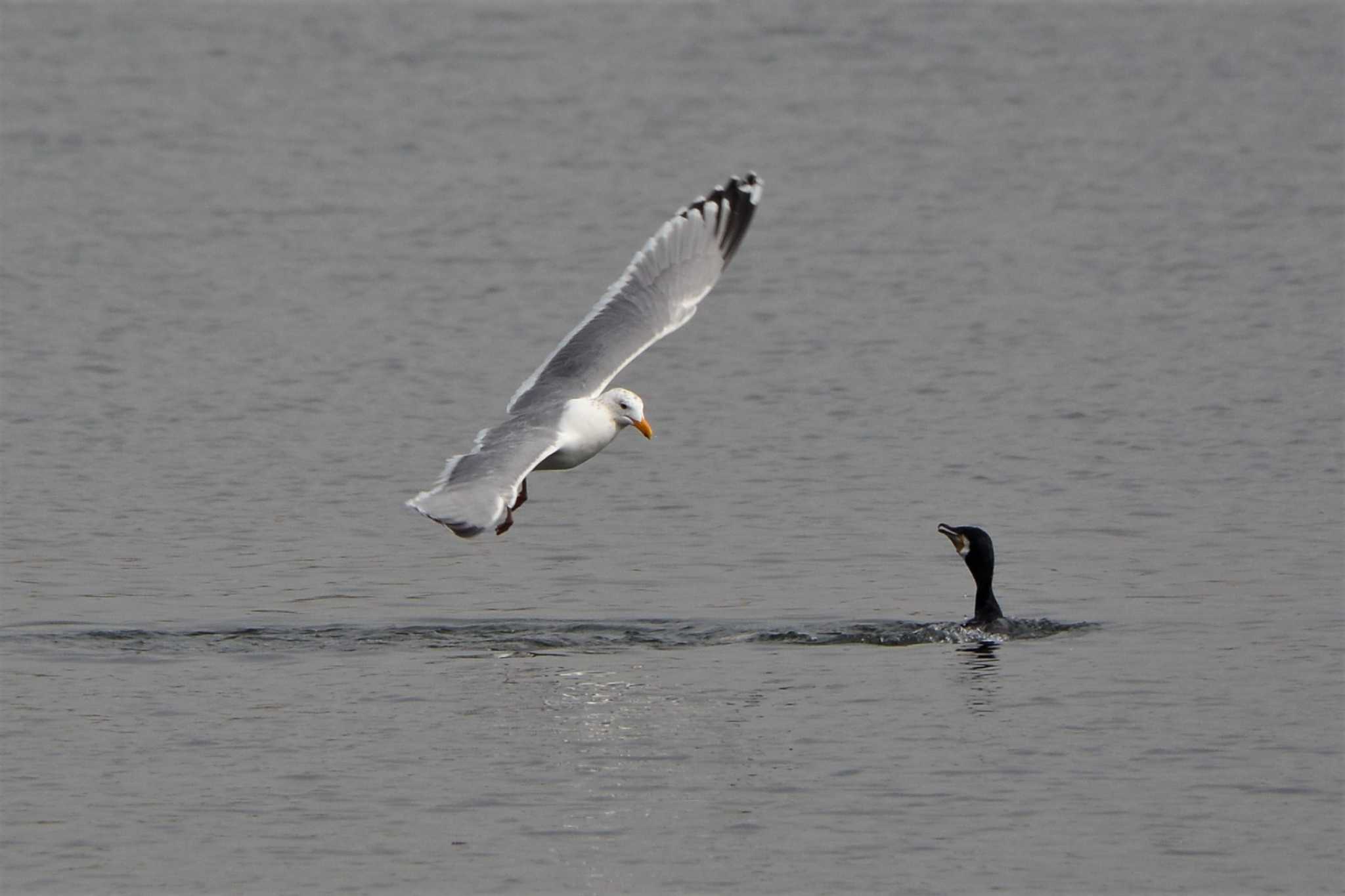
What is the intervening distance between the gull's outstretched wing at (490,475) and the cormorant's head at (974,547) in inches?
102

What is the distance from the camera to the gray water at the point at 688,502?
10.1 metres

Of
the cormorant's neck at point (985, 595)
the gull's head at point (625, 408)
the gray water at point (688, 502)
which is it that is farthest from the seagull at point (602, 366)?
the cormorant's neck at point (985, 595)

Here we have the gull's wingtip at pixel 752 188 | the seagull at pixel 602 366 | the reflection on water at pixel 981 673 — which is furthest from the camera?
the gull's wingtip at pixel 752 188

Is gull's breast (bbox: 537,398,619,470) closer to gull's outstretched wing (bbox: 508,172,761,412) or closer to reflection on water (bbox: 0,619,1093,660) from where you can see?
gull's outstretched wing (bbox: 508,172,761,412)

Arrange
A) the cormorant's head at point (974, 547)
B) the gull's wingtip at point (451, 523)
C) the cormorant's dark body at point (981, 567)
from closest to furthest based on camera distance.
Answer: the gull's wingtip at point (451, 523) → the cormorant's dark body at point (981, 567) → the cormorant's head at point (974, 547)

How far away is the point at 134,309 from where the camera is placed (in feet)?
73.2

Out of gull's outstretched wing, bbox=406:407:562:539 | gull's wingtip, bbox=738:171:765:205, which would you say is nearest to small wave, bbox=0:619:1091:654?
gull's outstretched wing, bbox=406:407:562:539

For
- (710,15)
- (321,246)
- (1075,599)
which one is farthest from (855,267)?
(710,15)

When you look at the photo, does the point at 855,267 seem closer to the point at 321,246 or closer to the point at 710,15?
the point at 321,246

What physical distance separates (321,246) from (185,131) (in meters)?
7.69

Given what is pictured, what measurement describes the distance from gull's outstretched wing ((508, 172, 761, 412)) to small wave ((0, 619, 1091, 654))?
4.26 feet

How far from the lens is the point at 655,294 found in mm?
13602

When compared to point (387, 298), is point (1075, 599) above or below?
below

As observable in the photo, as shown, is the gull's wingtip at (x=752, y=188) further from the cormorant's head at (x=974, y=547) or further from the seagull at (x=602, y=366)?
the cormorant's head at (x=974, y=547)
